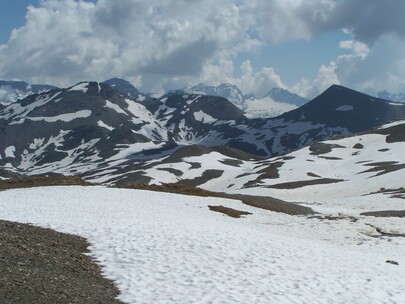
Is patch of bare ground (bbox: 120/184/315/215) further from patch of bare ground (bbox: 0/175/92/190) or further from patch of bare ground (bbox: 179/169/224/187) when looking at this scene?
patch of bare ground (bbox: 179/169/224/187)

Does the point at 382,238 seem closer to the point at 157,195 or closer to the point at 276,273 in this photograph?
the point at 276,273

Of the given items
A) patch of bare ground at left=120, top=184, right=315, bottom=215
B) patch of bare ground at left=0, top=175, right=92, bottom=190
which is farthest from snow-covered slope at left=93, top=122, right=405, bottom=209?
patch of bare ground at left=0, top=175, right=92, bottom=190

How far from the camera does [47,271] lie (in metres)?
16.1

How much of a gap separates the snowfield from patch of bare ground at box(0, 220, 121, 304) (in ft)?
2.60

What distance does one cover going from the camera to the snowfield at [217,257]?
15.9m

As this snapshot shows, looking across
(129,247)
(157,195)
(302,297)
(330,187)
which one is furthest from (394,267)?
(330,187)

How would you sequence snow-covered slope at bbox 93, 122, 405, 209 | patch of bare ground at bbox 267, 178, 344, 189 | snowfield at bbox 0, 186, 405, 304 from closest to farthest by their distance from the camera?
snowfield at bbox 0, 186, 405, 304 < snow-covered slope at bbox 93, 122, 405, 209 < patch of bare ground at bbox 267, 178, 344, 189

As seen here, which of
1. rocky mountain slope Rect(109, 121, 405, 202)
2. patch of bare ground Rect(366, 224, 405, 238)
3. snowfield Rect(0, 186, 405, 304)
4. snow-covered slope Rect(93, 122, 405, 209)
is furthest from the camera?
rocky mountain slope Rect(109, 121, 405, 202)

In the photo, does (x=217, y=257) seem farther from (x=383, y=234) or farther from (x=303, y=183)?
(x=303, y=183)

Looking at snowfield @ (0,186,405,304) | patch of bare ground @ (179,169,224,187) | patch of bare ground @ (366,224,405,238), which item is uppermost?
patch of bare ground @ (179,169,224,187)

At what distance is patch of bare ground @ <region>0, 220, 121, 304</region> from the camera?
13.8 m

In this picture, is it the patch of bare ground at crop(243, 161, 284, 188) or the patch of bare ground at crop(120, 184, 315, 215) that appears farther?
the patch of bare ground at crop(243, 161, 284, 188)

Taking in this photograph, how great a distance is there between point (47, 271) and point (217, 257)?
8.00 metres

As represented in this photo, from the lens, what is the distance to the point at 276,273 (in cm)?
1867
